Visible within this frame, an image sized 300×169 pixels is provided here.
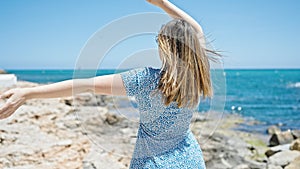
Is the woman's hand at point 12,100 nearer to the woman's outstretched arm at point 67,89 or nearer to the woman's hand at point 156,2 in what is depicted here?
the woman's outstretched arm at point 67,89

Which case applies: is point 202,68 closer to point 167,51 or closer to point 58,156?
point 167,51

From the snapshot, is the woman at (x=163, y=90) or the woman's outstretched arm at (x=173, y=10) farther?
the woman's outstretched arm at (x=173, y=10)

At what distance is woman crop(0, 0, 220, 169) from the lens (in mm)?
1670

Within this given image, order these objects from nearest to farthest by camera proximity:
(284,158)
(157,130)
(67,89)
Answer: (67,89) < (157,130) < (284,158)

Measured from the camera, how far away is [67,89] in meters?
1.66

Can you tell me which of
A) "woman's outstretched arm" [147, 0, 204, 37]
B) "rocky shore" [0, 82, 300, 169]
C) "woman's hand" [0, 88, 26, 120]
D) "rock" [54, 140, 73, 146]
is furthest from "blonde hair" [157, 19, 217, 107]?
"rock" [54, 140, 73, 146]

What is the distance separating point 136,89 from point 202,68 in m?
0.30

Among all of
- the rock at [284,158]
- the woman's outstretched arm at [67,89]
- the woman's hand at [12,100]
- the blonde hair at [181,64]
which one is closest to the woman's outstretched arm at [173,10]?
the blonde hair at [181,64]

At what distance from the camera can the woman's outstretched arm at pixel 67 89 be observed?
1.65m

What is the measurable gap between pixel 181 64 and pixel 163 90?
13 cm

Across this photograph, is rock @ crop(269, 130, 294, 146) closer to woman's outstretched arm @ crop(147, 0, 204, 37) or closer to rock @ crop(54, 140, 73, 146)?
rock @ crop(54, 140, 73, 146)

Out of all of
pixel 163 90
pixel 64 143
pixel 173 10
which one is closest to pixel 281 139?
pixel 64 143

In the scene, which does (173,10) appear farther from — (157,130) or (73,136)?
(73,136)

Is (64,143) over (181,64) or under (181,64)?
under
